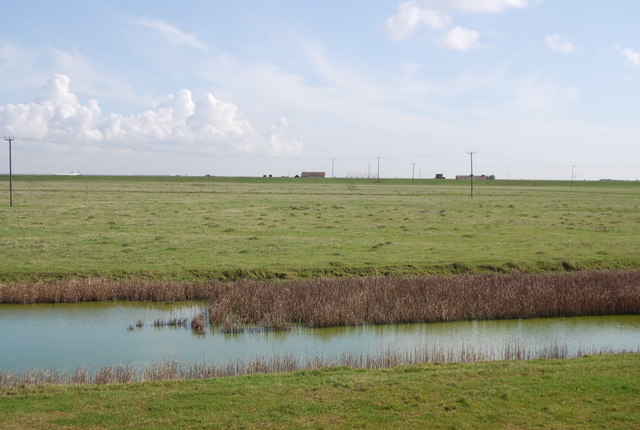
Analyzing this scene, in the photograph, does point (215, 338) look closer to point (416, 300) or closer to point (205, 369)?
point (205, 369)

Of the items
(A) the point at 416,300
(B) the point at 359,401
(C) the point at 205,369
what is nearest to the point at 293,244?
(A) the point at 416,300

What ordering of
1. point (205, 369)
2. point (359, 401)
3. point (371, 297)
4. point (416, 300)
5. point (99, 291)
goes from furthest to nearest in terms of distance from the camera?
1. point (99, 291)
2. point (371, 297)
3. point (416, 300)
4. point (205, 369)
5. point (359, 401)

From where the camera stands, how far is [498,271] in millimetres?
34938

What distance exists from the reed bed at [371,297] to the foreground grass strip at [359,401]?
32.4 feet

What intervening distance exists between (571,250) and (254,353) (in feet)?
89.1

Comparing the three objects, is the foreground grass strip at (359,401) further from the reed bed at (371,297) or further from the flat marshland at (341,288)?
the reed bed at (371,297)

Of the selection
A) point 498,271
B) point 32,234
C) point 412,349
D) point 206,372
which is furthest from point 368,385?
point 32,234

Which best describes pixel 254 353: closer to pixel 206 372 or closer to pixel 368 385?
pixel 206 372

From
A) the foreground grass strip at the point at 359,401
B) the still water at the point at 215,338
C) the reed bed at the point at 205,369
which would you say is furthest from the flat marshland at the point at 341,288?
the still water at the point at 215,338

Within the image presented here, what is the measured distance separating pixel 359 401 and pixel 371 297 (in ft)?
46.3

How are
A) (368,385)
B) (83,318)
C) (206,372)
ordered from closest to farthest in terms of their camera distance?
(368,385), (206,372), (83,318)

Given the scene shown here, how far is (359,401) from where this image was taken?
12969 millimetres

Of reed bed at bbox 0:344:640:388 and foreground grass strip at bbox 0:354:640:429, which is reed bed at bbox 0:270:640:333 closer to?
reed bed at bbox 0:344:640:388

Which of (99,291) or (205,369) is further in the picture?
(99,291)
